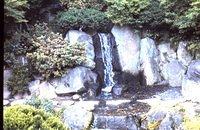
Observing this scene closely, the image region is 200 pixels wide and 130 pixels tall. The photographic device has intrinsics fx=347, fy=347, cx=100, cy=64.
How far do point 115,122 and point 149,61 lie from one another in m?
3.65

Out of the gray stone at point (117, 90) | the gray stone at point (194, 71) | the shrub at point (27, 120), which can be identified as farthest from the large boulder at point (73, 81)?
the shrub at point (27, 120)

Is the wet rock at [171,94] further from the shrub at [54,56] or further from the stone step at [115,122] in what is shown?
the shrub at [54,56]

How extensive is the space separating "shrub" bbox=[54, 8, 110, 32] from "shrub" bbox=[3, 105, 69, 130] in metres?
7.49

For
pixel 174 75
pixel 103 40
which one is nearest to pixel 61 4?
pixel 103 40

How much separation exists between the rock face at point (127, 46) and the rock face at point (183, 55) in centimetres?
148

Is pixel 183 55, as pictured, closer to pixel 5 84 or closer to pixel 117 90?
pixel 117 90

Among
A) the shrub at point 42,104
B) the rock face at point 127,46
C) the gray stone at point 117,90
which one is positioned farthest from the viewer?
the rock face at point 127,46

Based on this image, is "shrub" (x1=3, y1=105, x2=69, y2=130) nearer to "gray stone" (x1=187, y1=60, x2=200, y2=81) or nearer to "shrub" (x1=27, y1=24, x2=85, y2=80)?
"shrub" (x1=27, y1=24, x2=85, y2=80)

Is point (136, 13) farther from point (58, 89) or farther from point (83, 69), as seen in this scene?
point (58, 89)

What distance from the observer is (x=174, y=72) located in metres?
11.3

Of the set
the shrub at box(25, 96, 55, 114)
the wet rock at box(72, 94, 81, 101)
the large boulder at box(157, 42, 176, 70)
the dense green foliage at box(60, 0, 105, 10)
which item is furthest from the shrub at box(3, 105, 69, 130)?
the dense green foliage at box(60, 0, 105, 10)

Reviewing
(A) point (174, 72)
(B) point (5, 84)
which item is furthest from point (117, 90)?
(B) point (5, 84)

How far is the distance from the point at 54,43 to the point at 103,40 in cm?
185

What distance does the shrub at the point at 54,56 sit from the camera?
10.9 metres
